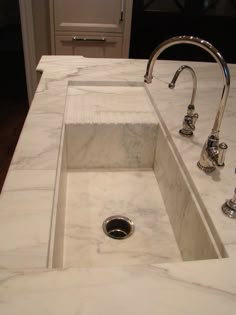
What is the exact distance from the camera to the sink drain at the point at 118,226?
3.09 feet

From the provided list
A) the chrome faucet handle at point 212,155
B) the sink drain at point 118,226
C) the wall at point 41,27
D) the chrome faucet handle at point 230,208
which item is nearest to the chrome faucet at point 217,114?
the chrome faucet handle at point 212,155

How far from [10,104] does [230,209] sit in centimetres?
305

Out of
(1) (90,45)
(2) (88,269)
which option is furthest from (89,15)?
(2) (88,269)

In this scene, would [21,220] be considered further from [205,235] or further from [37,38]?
[37,38]

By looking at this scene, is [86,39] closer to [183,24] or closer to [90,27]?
[90,27]

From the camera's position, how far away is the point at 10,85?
3756 millimetres

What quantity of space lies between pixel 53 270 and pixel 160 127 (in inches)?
28.1

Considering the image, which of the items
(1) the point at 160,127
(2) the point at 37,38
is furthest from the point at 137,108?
(2) the point at 37,38

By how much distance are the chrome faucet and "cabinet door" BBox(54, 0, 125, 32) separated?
190 centimetres

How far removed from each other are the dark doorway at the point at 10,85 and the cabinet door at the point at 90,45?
828mm

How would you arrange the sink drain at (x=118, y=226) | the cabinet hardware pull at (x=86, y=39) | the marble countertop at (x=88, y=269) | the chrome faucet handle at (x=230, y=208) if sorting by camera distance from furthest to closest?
the cabinet hardware pull at (x=86, y=39)
the sink drain at (x=118, y=226)
the chrome faucet handle at (x=230, y=208)
the marble countertop at (x=88, y=269)

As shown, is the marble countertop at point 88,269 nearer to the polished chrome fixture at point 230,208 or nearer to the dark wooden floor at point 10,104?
the polished chrome fixture at point 230,208

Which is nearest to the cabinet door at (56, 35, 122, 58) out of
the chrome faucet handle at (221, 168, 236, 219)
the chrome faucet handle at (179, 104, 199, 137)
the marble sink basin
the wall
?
the wall

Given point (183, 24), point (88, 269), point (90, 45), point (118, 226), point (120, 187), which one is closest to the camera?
point (88, 269)
